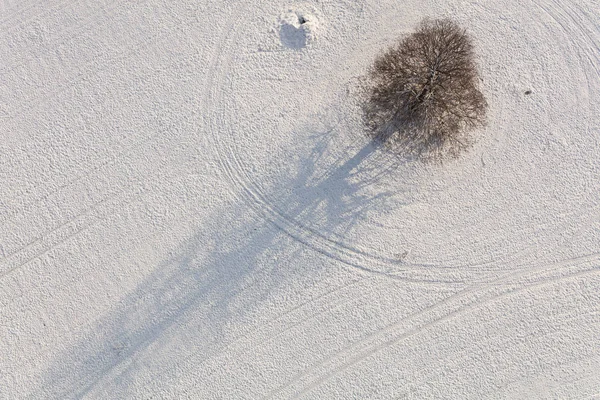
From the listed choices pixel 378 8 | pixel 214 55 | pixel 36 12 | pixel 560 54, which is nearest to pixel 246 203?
pixel 214 55

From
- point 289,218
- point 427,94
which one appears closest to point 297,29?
point 427,94

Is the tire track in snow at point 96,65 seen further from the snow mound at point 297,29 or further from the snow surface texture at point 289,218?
the snow mound at point 297,29

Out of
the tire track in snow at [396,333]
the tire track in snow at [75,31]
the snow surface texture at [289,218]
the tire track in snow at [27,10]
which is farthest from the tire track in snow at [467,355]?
the tire track in snow at [27,10]

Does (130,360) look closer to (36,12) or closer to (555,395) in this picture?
(36,12)

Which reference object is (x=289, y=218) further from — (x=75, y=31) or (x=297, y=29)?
(x=75, y=31)

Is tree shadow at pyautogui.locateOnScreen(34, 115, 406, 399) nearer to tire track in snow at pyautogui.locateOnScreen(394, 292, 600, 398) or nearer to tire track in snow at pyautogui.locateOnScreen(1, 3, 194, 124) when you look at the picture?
tire track in snow at pyautogui.locateOnScreen(394, 292, 600, 398)

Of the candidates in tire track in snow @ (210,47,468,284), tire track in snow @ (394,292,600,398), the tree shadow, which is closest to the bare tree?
the tree shadow
